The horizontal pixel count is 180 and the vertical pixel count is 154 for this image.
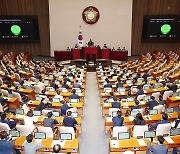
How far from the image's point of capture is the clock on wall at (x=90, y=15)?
78.9 ft

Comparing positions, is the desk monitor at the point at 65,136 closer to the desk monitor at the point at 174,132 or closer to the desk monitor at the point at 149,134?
the desk monitor at the point at 149,134

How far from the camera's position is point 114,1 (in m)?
23.8

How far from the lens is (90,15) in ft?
79.6

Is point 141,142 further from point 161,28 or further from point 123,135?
point 161,28

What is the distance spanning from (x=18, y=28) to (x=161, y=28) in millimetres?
14285

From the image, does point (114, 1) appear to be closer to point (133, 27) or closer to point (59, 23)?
point (133, 27)

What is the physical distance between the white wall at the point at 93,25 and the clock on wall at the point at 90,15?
1.02ft

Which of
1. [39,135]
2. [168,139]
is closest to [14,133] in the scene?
[39,135]

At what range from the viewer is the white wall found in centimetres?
2394

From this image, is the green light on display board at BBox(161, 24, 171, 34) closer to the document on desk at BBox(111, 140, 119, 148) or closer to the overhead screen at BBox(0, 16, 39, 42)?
the overhead screen at BBox(0, 16, 39, 42)

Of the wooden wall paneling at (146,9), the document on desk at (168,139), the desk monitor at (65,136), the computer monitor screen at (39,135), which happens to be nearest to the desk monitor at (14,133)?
the computer monitor screen at (39,135)

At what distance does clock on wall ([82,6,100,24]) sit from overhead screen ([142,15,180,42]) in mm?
4896

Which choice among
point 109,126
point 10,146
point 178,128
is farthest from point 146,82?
point 10,146

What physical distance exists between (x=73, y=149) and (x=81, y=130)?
9.52ft
